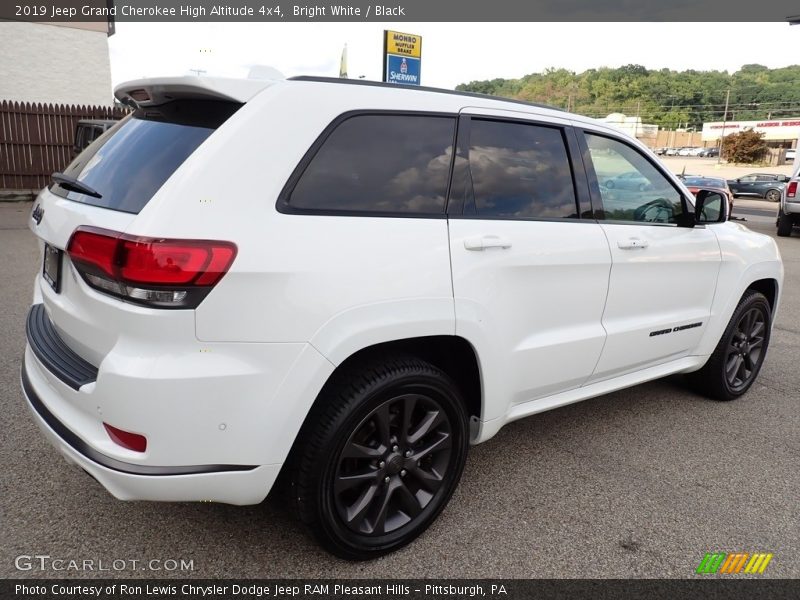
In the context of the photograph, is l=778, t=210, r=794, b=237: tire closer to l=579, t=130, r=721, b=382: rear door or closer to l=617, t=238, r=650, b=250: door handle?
l=579, t=130, r=721, b=382: rear door

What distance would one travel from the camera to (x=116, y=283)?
6.34 feet

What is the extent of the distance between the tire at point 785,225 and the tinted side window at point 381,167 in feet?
50.5

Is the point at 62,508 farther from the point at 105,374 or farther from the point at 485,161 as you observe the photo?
the point at 485,161

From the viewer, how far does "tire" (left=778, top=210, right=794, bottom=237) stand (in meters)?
14.8

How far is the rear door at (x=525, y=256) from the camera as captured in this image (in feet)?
8.27

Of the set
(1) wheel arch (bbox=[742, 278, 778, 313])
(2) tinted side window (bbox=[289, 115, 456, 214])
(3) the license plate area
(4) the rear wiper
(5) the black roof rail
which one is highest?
(5) the black roof rail

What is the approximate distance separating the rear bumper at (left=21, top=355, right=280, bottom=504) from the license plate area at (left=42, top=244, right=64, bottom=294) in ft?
1.81

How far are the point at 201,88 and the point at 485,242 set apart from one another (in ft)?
4.01

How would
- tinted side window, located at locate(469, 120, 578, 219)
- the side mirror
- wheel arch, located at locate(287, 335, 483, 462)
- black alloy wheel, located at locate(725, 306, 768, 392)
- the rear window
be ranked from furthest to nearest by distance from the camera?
black alloy wheel, located at locate(725, 306, 768, 392)
the side mirror
tinted side window, located at locate(469, 120, 578, 219)
wheel arch, located at locate(287, 335, 483, 462)
the rear window

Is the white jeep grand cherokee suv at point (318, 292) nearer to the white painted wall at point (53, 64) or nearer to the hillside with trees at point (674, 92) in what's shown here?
the white painted wall at point (53, 64)

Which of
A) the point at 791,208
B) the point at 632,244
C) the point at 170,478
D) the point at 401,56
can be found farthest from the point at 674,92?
the point at 170,478

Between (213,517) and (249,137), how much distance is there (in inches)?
65.4

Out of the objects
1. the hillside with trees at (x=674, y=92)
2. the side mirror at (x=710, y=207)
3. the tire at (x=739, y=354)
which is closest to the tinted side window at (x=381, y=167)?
the side mirror at (x=710, y=207)

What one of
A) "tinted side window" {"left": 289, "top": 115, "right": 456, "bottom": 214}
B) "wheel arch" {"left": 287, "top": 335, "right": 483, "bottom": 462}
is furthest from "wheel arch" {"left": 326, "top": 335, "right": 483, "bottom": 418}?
"tinted side window" {"left": 289, "top": 115, "right": 456, "bottom": 214}
